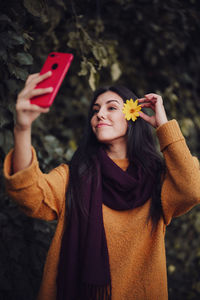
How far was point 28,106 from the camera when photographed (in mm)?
861

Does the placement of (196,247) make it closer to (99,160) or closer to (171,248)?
(171,248)

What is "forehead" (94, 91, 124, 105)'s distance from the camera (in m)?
1.44

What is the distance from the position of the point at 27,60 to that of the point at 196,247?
2.67 meters

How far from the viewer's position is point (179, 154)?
1091mm

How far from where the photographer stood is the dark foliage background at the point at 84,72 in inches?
49.2

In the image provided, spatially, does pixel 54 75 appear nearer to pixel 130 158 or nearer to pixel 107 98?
pixel 107 98

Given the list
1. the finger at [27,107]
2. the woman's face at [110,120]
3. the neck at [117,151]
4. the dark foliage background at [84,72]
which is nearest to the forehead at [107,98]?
the woman's face at [110,120]

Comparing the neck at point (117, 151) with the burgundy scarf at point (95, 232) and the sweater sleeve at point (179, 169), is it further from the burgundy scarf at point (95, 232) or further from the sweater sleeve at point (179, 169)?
the sweater sleeve at point (179, 169)

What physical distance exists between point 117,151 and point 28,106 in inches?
28.1

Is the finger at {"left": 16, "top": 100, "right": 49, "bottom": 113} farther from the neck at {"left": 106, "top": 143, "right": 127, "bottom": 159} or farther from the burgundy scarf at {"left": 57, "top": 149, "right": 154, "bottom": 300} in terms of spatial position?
the neck at {"left": 106, "top": 143, "right": 127, "bottom": 159}

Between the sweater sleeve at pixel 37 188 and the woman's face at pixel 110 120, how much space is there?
28 cm

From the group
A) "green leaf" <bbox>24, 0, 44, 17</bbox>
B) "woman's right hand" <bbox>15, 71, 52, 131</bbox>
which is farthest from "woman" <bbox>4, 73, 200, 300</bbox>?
"green leaf" <bbox>24, 0, 44, 17</bbox>

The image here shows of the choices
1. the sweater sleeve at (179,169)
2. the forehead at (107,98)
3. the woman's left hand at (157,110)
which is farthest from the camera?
the forehead at (107,98)

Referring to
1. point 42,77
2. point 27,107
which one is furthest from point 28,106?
point 42,77
